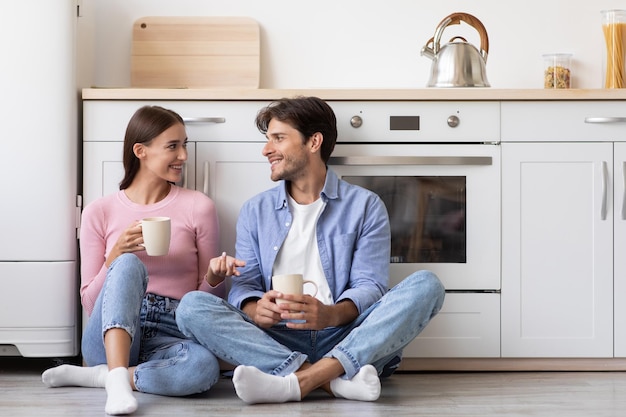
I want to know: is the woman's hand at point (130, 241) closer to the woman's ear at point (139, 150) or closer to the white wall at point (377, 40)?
the woman's ear at point (139, 150)

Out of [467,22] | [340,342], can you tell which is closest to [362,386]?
[340,342]

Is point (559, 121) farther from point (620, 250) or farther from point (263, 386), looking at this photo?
point (263, 386)

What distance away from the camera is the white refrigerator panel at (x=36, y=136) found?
2.65m

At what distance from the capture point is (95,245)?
2559mm

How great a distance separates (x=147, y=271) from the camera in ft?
8.23

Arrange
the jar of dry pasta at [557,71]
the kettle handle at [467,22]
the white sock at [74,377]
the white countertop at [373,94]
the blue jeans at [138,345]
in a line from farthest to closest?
the jar of dry pasta at [557,71], the kettle handle at [467,22], the white countertop at [373,94], the white sock at [74,377], the blue jeans at [138,345]

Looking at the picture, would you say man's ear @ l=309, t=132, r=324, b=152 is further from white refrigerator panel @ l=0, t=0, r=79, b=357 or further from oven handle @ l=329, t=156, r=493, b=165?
white refrigerator panel @ l=0, t=0, r=79, b=357

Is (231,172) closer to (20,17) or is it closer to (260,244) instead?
(260,244)

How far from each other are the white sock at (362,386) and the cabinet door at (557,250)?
0.67 meters

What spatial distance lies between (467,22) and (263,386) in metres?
1.55

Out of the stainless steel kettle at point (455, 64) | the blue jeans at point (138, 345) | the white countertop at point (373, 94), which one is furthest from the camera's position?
the stainless steel kettle at point (455, 64)

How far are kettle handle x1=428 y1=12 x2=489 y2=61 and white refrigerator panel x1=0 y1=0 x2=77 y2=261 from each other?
1222mm

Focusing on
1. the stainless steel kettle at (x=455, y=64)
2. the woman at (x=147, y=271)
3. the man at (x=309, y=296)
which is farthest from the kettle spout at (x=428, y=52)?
the woman at (x=147, y=271)

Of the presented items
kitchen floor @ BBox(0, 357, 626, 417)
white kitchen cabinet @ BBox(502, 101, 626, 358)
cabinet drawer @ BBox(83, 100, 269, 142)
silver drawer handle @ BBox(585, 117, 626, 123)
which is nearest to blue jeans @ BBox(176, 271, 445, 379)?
kitchen floor @ BBox(0, 357, 626, 417)
